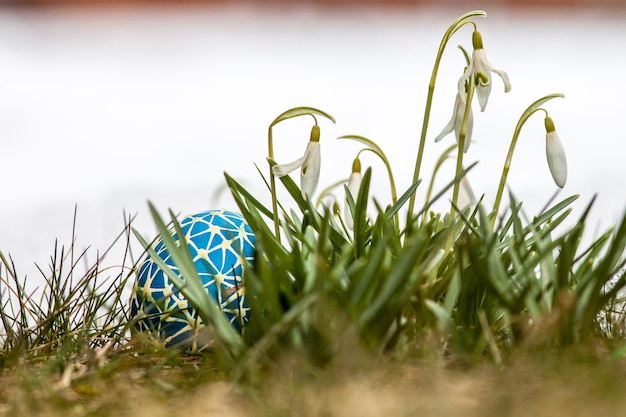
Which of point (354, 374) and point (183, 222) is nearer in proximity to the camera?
point (354, 374)

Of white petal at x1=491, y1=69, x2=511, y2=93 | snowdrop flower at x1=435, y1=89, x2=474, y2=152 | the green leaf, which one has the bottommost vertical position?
snowdrop flower at x1=435, y1=89, x2=474, y2=152

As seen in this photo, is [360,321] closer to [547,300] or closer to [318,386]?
[318,386]

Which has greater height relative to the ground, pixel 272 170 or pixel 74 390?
pixel 272 170

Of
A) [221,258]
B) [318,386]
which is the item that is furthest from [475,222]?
[318,386]

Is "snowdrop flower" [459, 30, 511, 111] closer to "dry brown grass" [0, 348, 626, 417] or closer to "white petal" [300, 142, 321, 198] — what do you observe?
"white petal" [300, 142, 321, 198]

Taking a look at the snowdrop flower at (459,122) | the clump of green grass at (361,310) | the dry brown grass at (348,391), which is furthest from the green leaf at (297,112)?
the dry brown grass at (348,391)

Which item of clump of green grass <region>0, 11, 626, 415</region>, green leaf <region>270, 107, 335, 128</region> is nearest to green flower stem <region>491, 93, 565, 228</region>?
clump of green grass <region>0, 11, 626, 415</region>

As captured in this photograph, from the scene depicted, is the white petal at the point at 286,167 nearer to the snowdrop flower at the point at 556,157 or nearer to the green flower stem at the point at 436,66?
the green flower stem at the point at 436,66
